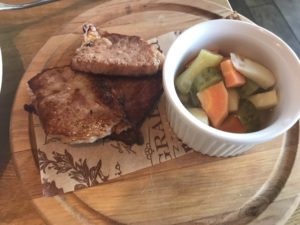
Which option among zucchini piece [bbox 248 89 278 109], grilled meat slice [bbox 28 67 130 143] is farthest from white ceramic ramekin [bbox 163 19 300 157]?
grilled meat slice [bbox 28 67 130 143]

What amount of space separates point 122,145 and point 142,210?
0.62 feet

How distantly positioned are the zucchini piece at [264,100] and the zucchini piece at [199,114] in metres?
0.15

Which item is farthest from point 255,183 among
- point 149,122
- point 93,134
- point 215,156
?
point 93,134

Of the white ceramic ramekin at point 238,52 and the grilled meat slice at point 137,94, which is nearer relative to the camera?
the white ceramic ramekin at point 238,52

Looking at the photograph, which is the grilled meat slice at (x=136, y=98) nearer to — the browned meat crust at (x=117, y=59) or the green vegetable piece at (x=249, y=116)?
the browned meat crust at (x=117, y=59)

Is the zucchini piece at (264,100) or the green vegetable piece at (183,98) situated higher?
the green vegetable piece at (183,98)

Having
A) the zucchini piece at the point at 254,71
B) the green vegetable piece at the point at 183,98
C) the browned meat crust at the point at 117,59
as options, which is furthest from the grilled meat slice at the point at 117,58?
the zucchini piece at the point at 254,71

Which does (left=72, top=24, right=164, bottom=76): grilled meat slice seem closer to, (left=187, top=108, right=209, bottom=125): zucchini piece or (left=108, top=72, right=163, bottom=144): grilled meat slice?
(left=108, top=72, right=163, bottom=144): grilled meat slice

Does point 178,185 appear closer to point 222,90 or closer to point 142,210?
point 142,210

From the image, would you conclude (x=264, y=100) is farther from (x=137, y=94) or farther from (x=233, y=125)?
(x=137, y=94)

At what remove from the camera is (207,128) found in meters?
0.84

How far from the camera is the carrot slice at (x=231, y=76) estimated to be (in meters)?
0.94

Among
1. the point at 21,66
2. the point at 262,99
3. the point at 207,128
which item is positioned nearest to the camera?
the point at 207,128

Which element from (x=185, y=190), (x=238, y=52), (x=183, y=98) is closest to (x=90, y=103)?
(x=183, y=98)
